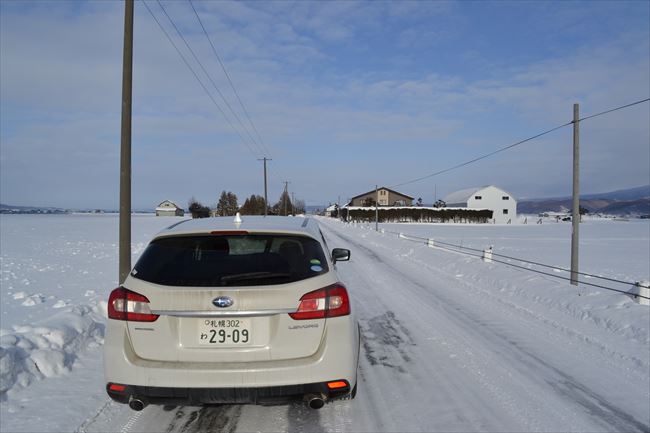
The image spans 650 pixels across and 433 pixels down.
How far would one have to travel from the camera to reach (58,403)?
382cm

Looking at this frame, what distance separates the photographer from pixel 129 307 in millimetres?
3057

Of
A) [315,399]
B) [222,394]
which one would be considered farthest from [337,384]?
[222,394]

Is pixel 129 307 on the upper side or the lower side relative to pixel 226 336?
upper

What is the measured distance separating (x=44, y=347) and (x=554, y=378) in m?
5.89

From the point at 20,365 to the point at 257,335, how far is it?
3106 mm

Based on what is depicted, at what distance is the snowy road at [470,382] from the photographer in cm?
353

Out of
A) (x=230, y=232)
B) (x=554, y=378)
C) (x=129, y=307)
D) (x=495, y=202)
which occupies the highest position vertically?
(x=495, y=202)

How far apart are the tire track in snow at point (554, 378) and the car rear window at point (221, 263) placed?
283cm

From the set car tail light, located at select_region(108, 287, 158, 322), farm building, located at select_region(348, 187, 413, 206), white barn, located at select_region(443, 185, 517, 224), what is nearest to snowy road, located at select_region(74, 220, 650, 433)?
car tail light, located at select_region(108, 287, 158, 322)

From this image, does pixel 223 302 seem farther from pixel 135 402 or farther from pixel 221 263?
pixel 135 402

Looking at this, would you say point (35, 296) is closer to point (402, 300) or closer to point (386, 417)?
point (402, 300)

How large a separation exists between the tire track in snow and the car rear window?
283 centimetres

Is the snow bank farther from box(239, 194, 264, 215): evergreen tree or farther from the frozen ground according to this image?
box(239, 194, 264, 215): evergreen tree

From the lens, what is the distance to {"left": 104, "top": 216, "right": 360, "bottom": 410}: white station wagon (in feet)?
9.68
